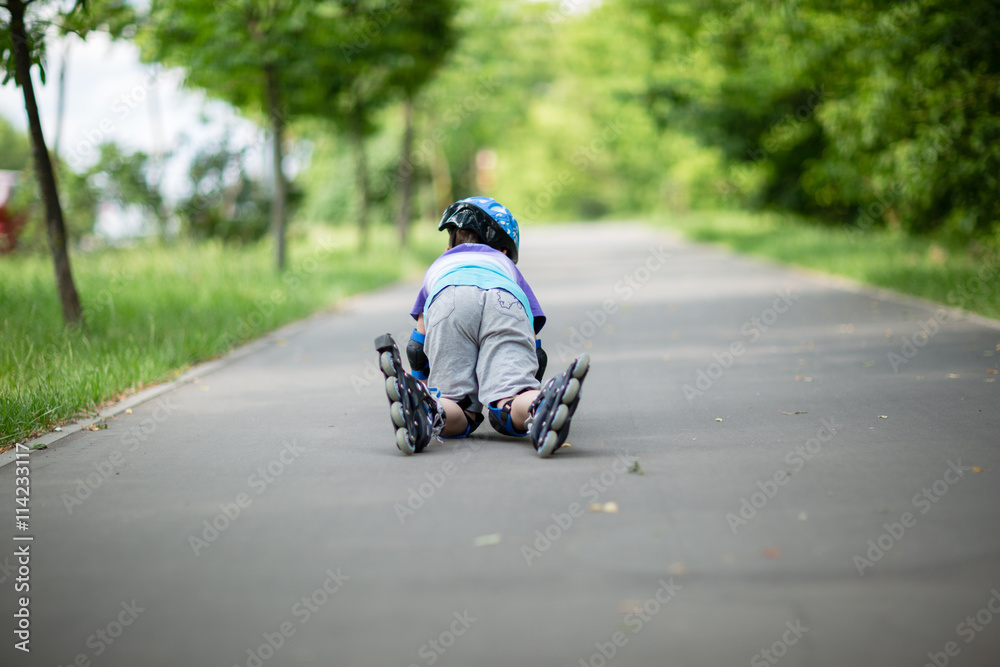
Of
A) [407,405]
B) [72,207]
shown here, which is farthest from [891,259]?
[72,207]

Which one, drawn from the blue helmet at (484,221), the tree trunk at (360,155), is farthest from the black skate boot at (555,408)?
the tree trunk at (360,155)

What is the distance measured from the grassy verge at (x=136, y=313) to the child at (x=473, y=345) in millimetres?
2542

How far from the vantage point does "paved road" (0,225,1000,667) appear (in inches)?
129

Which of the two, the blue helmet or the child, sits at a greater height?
the blue helmet

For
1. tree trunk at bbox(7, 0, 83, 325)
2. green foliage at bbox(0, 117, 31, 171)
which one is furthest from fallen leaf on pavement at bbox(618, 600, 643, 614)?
green foliage at bbox(0, 117, 31, 171)

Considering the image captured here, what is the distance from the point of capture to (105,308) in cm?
1120

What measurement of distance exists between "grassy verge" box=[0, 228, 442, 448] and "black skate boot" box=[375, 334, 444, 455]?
2478mm

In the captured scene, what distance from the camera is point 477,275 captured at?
6062mm

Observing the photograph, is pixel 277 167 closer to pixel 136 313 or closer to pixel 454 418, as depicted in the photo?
pixel 136 313

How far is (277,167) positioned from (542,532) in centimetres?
1369

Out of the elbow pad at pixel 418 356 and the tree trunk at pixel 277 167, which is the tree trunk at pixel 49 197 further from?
the tree trunk at pixel 277 167

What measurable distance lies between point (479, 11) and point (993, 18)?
18.7 m

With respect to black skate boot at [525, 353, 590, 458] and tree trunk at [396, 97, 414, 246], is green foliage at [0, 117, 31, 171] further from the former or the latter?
black skate boot at [525, 353, 590, 458]

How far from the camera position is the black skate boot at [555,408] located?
518 centimetres
